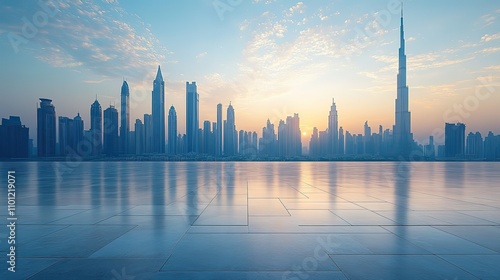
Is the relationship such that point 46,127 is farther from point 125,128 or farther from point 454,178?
point 454,178

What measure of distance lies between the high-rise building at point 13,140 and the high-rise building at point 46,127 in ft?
30.9

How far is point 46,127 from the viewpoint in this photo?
516ft

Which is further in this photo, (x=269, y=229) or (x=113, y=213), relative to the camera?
(x=113, y=213)

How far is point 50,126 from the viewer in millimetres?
159125

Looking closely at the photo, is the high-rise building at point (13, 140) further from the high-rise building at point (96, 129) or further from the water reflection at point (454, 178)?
the water reflection at point (454, 178)

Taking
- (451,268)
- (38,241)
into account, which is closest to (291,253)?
(451,268)

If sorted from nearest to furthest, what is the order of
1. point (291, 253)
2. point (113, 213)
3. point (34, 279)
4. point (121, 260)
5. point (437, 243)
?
point (34, 279) < point (121, 260) < point (291, 253) < point (437, 243) < point (113, 213)

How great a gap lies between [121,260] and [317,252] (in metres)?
3.74

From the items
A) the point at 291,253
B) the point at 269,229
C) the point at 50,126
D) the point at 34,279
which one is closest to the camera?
the point at 34,279

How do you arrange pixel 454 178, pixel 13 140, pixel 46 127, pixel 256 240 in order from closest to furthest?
pixel 256 240 < pixel 454 178 < pixel 13 140 < pixel 46 127

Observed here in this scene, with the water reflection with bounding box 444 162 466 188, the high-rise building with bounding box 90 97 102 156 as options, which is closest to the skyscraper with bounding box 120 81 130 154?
the high-rise building with bounding box 90 97 102 156

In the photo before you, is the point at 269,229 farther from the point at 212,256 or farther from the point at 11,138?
the point at 11,138

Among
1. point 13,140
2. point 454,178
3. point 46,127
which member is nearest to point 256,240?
point 454,178

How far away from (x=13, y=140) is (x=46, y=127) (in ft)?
70.1
